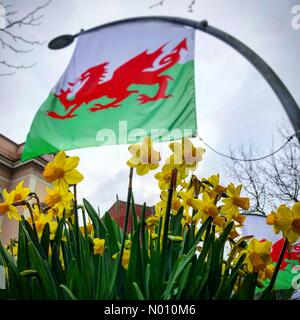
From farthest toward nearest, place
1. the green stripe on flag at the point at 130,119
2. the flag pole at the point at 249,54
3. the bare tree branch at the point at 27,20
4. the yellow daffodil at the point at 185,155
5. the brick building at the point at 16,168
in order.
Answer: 1. the brick building at the point at 16,168
2. the green stripe on flag at the point at 130,119
3. the flag pole at the point at 249,54
4. the bare tree branch at the point at 27,20
5. the yellow daffodil at the point at 185,155

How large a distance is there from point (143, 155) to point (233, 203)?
0.45 ft

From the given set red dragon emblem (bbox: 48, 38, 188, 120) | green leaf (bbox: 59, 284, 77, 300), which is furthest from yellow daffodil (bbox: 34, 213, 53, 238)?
red dragon emblem (bbox: 48, 38, 188, 120)

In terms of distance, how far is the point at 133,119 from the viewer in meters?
2.18

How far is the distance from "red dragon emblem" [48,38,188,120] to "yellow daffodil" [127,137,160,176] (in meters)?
1.83

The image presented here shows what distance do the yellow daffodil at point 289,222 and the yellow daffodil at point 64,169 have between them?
245 millimetres

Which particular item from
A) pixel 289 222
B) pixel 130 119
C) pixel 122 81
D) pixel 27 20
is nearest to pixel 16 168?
pixel 122 81

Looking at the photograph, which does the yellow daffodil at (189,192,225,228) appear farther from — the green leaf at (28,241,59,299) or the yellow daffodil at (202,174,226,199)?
the green leaf at (28,241,59,299)

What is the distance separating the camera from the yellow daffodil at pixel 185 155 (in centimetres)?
40

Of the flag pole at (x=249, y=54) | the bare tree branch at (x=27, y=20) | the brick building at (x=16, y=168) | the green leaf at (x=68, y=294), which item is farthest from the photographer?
the brick building at (x=16, y=168)

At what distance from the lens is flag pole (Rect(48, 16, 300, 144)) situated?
143 cm

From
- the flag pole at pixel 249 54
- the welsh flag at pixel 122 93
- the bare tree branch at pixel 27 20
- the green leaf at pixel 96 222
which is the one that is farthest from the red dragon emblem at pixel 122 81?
the green leaf at pixel 96 222

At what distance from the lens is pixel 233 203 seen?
1.32 feet

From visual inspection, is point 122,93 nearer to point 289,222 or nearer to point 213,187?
point 213,187

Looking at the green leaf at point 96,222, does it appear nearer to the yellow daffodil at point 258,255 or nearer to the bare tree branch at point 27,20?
the yellow daffodil at point 258,255
